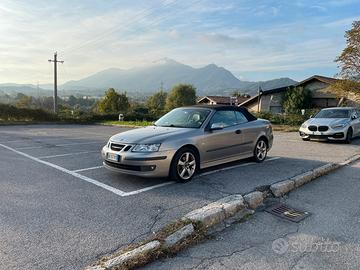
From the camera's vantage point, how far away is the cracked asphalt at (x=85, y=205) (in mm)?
3398

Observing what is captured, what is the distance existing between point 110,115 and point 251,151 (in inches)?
1066

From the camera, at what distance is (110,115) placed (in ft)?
109

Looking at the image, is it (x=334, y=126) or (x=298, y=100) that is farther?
(x=298, y=100)

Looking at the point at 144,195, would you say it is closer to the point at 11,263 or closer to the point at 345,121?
the point at 11,263

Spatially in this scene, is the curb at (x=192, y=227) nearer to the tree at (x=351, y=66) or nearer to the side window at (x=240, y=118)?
the side window at (x=240, y=118)

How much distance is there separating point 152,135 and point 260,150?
3.32 metres

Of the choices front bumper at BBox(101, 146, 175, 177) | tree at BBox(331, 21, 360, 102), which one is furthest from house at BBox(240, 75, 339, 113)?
front bumper at BBox(101, 146, 175, 177)

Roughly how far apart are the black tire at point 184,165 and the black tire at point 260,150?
226 cm

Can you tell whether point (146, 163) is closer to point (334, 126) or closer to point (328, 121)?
point (334, 126)

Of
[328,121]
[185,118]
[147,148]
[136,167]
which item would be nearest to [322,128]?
A: [328,121]

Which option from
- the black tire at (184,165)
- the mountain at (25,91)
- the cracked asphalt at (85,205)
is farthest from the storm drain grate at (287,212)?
the mountain at (25,91)

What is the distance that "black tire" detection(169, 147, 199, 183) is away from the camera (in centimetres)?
593

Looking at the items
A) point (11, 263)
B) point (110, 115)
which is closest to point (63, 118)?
point (110, 115)

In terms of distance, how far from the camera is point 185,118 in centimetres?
710
